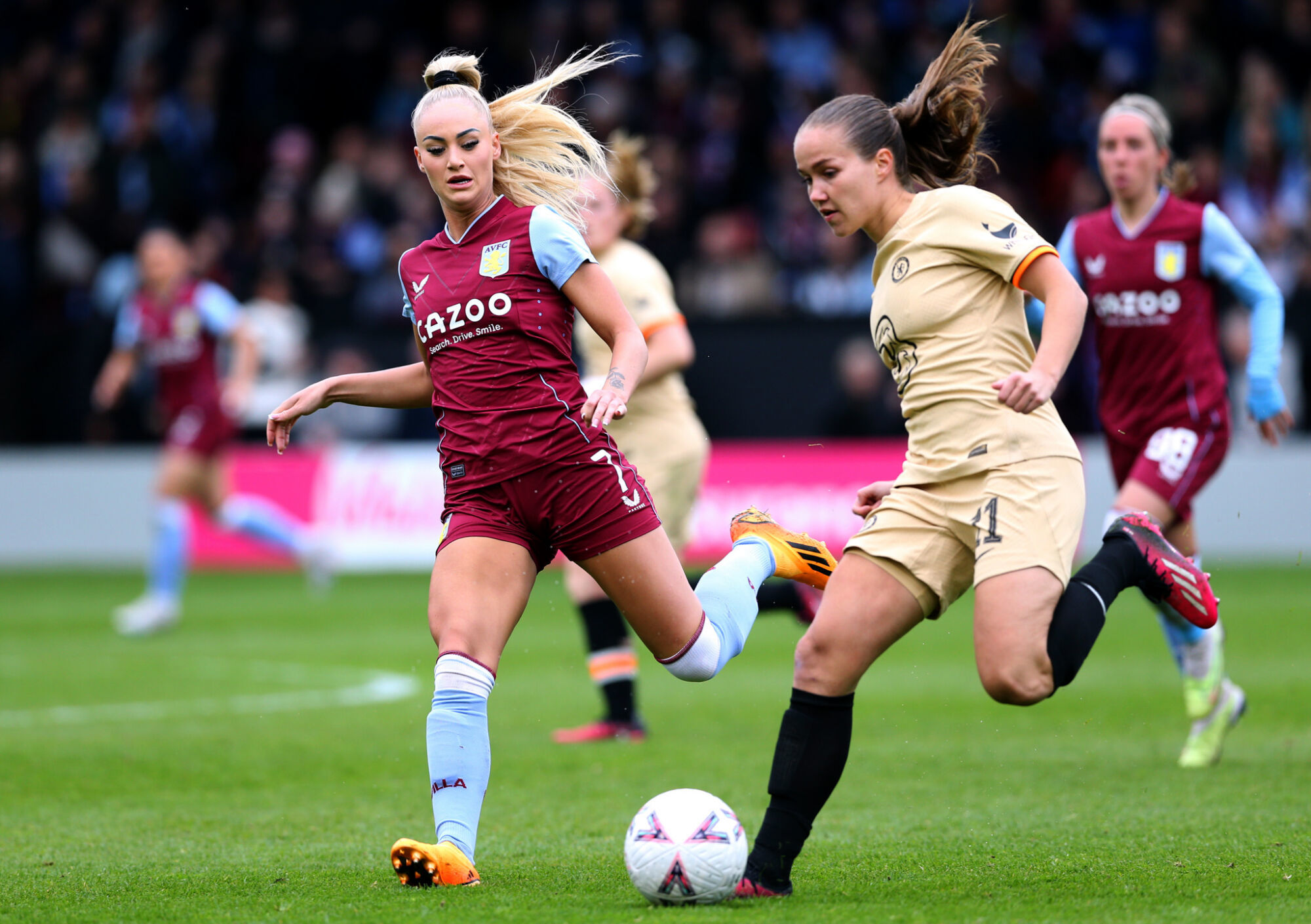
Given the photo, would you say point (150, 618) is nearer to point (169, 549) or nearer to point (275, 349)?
point (169, 549)

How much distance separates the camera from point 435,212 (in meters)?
18.4

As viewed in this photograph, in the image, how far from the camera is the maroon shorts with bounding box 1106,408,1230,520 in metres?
6.65

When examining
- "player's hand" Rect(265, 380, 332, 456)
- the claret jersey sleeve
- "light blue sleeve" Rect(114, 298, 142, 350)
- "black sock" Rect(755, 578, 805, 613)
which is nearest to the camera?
"player's hand" Rect(265, 380, 332, 456)

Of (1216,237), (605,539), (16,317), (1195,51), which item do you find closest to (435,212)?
(16,317)

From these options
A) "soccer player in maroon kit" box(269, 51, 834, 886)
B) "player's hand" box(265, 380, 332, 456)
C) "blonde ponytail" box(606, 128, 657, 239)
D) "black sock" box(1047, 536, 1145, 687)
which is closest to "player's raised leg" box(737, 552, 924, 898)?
"black sock" box(1047, 536, 1145, 687)

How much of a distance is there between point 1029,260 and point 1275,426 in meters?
2.54

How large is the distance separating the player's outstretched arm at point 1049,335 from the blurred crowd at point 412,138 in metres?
11.2

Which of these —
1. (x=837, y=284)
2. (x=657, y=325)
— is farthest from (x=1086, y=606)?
(x=837, y=284)

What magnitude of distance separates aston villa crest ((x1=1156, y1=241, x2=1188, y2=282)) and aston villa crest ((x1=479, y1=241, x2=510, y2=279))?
10.6 ft

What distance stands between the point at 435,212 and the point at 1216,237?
12733 millimetres

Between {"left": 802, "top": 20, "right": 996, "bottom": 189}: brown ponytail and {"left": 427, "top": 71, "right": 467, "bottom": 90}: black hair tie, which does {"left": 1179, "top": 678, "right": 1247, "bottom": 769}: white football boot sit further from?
{"left": 427, "top": 71, "right": 467, "bottom": 90}: black hair tie

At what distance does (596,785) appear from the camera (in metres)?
6.39

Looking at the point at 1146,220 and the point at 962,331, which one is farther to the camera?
the point at 1146,220

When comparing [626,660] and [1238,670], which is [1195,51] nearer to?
[1238,670]
